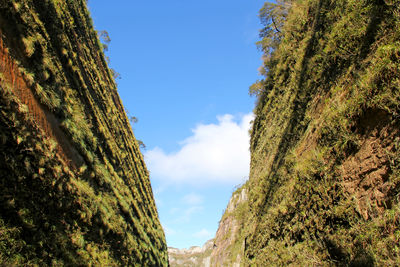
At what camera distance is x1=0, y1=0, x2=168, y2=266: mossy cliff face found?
9.64 ft

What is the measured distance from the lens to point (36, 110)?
12.1ft

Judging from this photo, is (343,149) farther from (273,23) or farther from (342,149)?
(273,23)

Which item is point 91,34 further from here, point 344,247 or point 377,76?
point 344,247

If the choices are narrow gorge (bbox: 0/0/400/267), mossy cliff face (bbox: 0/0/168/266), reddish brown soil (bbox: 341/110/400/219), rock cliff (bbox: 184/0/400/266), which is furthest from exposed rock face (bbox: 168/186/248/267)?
reddish brown soil (bbox: 341/110/400/219)

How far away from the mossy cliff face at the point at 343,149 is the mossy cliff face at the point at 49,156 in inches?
164

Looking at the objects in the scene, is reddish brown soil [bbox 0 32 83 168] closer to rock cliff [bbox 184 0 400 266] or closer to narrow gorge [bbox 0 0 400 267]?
narrow gorge [bbox 0 0 400 267]

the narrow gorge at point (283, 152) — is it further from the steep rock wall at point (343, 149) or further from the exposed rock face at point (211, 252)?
the exposed rock face at point (211, 252)

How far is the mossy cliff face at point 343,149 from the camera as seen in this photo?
2.62 meters

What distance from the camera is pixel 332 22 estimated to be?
17.4ft

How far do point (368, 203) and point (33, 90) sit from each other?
5309 mm

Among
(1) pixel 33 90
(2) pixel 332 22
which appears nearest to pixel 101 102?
(1) pixel 33 90

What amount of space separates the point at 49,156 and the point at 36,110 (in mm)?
795

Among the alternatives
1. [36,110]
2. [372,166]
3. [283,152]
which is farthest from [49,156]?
[283,152]

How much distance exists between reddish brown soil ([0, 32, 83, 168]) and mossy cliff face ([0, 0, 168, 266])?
0.06 feet
